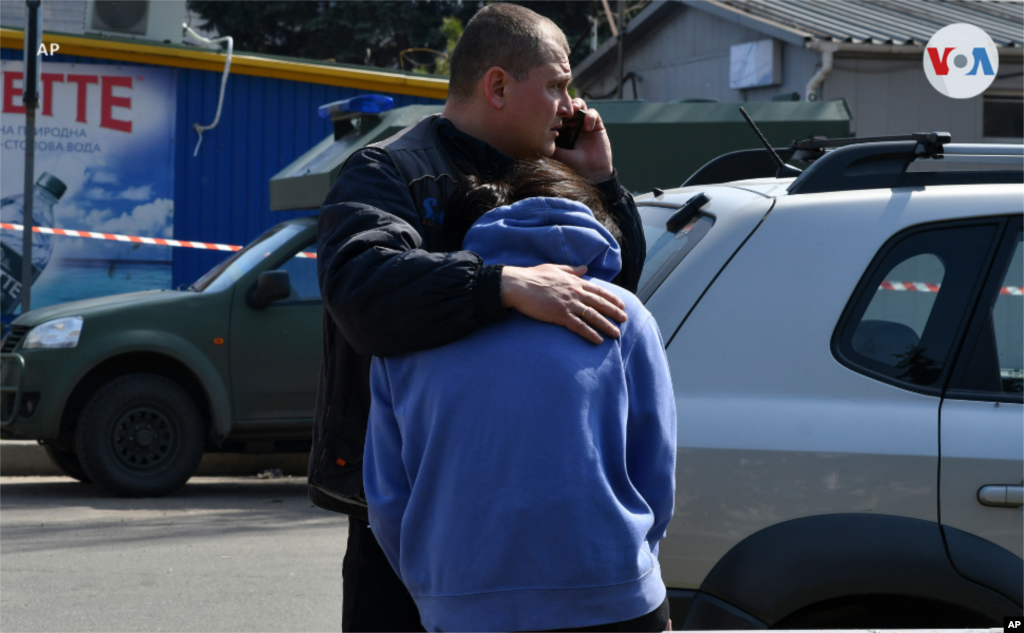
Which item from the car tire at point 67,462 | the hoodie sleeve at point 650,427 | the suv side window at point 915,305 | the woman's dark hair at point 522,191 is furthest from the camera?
the car tire at point 67,462

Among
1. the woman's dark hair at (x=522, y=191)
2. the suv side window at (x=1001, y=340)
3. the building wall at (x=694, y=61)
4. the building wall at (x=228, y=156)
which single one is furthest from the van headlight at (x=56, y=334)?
the building wall at (x=694, y=61)

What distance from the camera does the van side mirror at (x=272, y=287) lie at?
7.50 meters

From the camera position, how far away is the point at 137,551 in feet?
19.9

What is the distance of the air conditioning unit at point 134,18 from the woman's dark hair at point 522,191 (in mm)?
10780

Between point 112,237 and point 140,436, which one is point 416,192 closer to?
point 140,436

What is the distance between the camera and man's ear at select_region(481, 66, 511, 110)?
2.29 m

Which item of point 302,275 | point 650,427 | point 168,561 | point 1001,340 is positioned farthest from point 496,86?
point 302,275

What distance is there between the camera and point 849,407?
2658 mm

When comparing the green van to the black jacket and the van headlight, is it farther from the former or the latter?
the black jacket

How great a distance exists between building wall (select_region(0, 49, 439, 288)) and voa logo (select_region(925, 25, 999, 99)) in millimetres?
A: 7358

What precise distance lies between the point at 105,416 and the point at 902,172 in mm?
5944

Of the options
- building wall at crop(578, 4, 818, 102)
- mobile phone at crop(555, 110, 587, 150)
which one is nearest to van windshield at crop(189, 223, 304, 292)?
mobile phone at crop(555, 110, 587, 150)

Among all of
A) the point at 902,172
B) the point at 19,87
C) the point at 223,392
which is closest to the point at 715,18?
the point at 19,87

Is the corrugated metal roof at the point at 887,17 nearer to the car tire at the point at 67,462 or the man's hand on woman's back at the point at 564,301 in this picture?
the car tire at the point at 67,462
